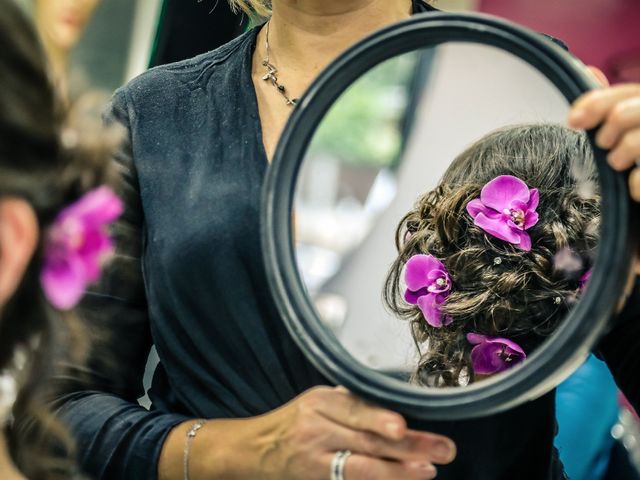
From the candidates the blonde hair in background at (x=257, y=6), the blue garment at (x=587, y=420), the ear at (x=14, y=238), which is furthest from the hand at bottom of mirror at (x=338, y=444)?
the blue garment at (x=587, y=420)

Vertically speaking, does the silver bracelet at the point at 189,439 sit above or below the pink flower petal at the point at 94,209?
below

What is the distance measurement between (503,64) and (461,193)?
134mm

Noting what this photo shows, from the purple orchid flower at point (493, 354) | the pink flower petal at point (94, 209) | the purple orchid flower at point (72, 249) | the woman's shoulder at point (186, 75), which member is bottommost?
the purple orchid flower at point (493, 354)

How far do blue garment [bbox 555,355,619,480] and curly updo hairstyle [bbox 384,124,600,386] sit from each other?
1.73 feet

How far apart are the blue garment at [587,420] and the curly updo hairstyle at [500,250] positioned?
0.53m

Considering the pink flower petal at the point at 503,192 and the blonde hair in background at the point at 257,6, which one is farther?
the blonde hair in background at the point at 257,6

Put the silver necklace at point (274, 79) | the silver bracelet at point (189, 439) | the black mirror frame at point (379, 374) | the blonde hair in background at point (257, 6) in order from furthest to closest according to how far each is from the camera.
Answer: the blonde hair in background at point (257, 6), the silver necklace at point (274, 79), the silver bracelet at point (189, 439), the black mirror frame at point (379, 374)

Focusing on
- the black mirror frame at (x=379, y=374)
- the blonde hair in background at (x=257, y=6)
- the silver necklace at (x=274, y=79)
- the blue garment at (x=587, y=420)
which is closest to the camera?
the black mirror frame at (x=379, y=374)

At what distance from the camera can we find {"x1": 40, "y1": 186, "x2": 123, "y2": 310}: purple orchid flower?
0.63 meters

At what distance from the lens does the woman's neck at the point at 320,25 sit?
0.80 m

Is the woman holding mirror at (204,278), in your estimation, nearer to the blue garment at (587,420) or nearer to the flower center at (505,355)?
the flower center at (505,355)

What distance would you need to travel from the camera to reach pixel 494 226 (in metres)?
0.77

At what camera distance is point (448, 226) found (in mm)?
781

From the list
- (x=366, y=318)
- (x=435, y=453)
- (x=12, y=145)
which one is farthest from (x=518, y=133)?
(x=12, y=145)
